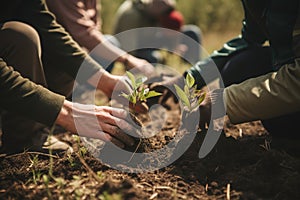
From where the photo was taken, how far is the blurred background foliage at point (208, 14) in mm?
6410

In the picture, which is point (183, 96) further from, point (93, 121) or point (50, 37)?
point (50, 37)

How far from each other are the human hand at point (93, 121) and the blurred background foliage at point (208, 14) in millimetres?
4757

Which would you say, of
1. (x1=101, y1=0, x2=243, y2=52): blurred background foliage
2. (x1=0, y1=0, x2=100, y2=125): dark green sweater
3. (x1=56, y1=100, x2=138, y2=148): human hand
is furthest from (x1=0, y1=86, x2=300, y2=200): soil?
(x1=101, y1=0, x2=243, y2=52): blurred background foliage

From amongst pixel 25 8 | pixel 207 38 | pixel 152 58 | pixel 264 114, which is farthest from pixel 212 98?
pixel 207 38

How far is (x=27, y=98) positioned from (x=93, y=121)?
0.29 metres

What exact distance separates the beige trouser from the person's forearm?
3.16 ft

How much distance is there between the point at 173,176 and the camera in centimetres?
163

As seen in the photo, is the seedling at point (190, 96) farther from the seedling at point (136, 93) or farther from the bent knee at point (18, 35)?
the bent knee at point (18, 35)

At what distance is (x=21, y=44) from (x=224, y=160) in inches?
44.3

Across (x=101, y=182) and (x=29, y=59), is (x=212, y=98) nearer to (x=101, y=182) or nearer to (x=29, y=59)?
(x=101, y=182)

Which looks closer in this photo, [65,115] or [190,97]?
[65,115]

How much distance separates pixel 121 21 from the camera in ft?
13.5

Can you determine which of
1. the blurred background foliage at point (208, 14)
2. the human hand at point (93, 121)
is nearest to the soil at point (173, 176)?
the human hand at point (93, 121)

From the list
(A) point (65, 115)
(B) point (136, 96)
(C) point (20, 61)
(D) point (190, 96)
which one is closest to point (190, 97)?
(D) point (190, 96)
